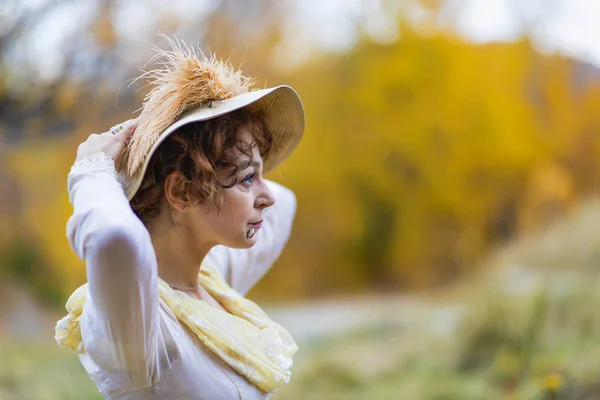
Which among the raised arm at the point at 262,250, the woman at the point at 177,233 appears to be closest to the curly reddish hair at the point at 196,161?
the woman at the point at 177,233

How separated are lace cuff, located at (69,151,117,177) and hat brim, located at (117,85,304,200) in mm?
30

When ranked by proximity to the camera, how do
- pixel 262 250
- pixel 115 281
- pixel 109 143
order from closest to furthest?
pixel 115 281 < pixel 109 143 < pixel 262 250

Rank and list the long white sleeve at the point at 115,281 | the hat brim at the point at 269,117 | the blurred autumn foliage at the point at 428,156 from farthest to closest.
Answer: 1. the blurred autumn foliage at the point at 428,156
2. the hat brim at the point at 269,117
3. the long white sleeve at the point at 115,281

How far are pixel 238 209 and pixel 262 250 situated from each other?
21 cm

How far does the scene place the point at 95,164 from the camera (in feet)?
2.29

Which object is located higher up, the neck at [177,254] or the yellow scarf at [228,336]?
the neck at [177,254]

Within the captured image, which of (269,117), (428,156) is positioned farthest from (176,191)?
(428,156)

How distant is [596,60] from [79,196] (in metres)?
2.54

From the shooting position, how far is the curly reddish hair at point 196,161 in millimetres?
741

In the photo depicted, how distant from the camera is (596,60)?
2.77m

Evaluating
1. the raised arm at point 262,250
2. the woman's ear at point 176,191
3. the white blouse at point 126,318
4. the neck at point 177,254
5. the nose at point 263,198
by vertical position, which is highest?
the raised arm at point 262,250

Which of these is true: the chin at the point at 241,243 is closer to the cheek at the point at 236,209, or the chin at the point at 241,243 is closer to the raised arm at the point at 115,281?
the cheek at the point at 236,209

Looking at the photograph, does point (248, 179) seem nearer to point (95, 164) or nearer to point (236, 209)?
point (236, 209)

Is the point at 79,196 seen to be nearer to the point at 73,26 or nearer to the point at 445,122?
the point at 73,26
